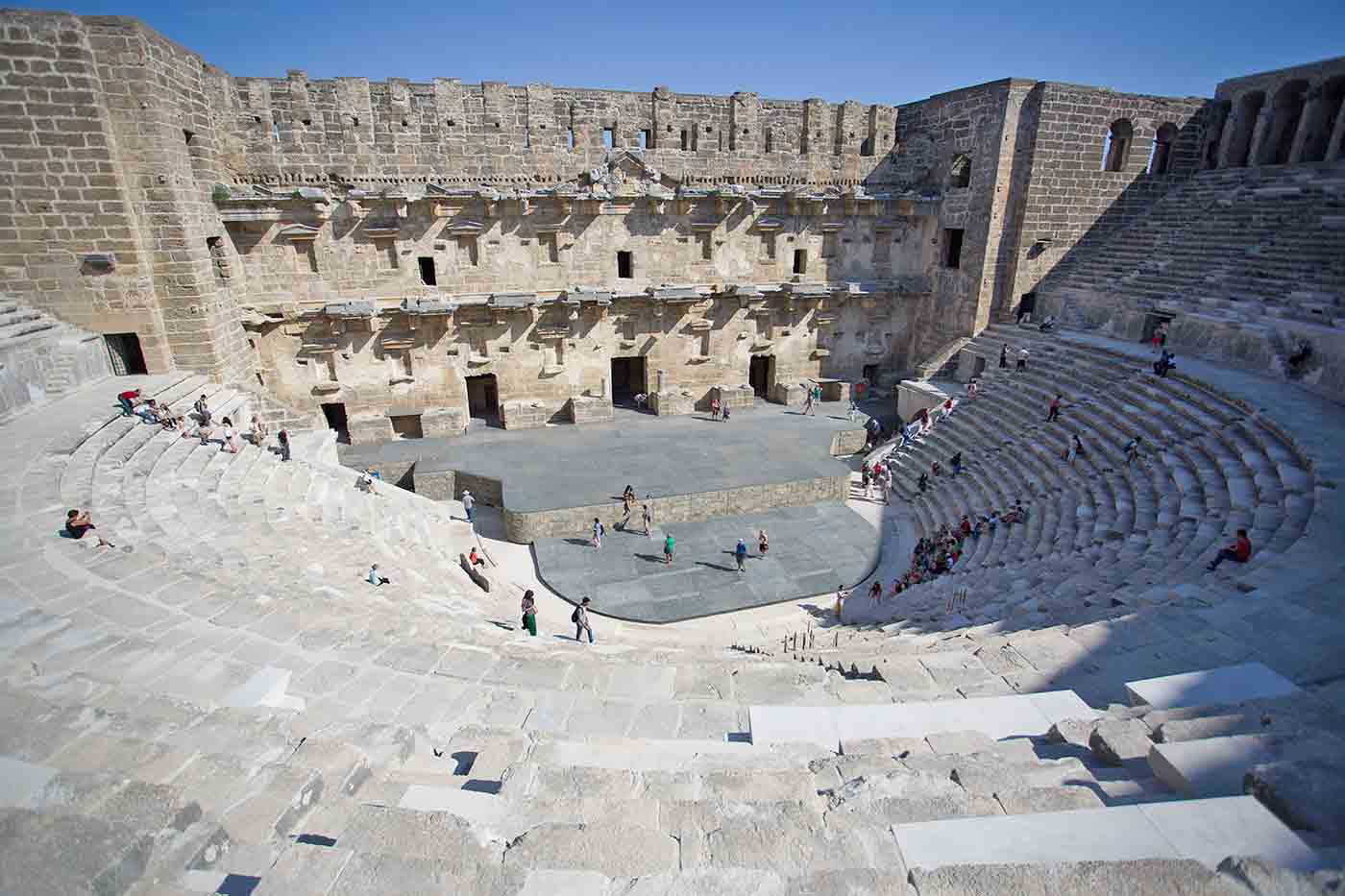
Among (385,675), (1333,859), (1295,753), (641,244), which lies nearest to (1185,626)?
(1295,753)

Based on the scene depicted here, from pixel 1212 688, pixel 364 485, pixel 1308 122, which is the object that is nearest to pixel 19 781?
pixel 1212 688

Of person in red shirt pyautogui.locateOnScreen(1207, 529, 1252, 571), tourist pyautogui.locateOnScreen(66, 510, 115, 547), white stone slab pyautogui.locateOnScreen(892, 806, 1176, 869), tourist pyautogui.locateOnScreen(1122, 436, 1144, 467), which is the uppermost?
white stone slab pyautogui.locateOnScreen(892, 806, 1176, 869)

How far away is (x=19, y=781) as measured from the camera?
263 centimetres

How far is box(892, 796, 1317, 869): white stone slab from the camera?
8.29 feet

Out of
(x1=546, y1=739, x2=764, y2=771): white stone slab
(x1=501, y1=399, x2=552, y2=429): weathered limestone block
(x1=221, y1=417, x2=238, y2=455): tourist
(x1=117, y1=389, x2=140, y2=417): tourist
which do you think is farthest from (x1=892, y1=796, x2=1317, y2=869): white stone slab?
(x1=501, y1=399, x2=552, y2=429): weathered limestone block

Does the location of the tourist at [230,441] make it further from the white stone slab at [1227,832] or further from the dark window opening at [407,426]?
the white stone slab at [1227,832]

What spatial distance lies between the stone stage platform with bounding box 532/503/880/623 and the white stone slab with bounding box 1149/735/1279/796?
8.56 meters

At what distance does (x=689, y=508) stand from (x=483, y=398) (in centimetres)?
939

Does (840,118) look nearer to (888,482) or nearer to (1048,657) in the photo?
(888,482)

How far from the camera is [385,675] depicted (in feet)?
18.0

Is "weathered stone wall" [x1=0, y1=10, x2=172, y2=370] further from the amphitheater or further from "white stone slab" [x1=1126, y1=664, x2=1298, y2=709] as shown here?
"white stone slab" [x1=1126, y1=664, x2=1298, y2=709]

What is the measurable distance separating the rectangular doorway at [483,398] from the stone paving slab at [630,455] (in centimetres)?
141

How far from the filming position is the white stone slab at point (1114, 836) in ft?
8.29

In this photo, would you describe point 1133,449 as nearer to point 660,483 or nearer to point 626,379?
point 660,483
